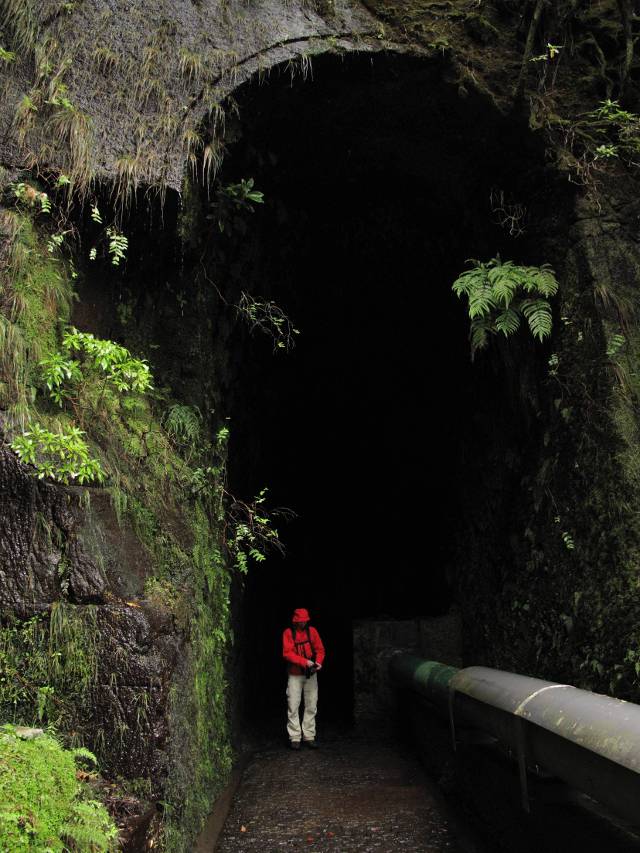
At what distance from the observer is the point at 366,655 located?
9.00 m

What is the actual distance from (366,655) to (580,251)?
5836 millimetres

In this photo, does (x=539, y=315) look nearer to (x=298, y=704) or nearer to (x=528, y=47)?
(x=528, y=47)

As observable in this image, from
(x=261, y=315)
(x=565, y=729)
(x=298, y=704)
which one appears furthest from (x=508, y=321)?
(x=298, y=704)

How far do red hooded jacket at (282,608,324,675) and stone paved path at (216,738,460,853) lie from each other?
1.01m

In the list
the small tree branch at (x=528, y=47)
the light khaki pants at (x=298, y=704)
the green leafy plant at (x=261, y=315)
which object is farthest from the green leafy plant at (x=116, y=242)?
the light khaki pants at (x=298, y=704)

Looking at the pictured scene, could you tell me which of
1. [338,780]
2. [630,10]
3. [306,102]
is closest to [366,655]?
[338,780]

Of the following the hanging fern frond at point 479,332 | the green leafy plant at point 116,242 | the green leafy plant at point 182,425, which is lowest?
the green leafy plant at point 182,425

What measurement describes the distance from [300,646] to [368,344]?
5490mm

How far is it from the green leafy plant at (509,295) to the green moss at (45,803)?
188 inches

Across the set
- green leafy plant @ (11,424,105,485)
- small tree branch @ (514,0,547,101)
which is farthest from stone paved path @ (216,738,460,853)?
small tree branch @ (514,0,547,101)

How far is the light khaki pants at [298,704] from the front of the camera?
7.86 metres

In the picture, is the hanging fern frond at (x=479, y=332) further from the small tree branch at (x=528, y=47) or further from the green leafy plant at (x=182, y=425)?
the green leafy plant at (x=182, y=425)

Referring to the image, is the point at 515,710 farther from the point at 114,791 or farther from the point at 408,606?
the point at 408,606

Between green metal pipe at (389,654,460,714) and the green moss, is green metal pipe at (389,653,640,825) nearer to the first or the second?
green metal pipe at (389,654,460,714)
